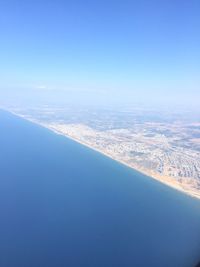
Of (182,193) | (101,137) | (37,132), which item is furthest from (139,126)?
(182,193)

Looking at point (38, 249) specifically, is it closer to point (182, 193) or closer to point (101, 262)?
point (101, 262)

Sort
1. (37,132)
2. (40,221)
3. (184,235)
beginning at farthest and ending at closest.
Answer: (37,132)
(40,221)
(184,235)

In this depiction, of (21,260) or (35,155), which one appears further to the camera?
(35,155)

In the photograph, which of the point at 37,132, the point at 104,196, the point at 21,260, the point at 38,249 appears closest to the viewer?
the point at 21,260

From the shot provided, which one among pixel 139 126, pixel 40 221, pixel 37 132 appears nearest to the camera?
pixel 40 221

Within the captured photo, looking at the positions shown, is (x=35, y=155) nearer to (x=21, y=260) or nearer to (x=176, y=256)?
(x=21, y=260)

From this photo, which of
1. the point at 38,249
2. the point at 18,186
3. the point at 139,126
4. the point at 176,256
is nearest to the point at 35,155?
the point at 18,186
